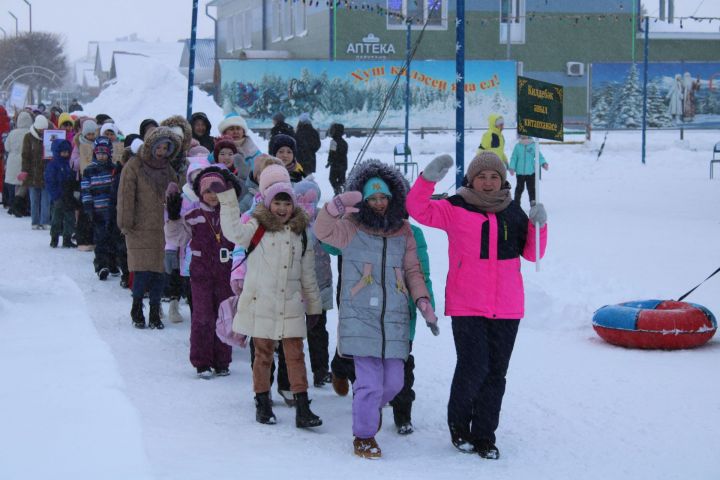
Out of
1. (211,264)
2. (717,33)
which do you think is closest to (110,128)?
(211,264)

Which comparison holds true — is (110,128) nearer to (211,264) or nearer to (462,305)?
(211,264)

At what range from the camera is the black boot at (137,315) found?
9.73 metres

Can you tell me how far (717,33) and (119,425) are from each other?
41.9 m

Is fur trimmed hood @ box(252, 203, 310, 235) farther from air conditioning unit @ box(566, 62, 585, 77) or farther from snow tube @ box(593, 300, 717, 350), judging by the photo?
air conditioning unit @ box(566, 62, 585, 77)

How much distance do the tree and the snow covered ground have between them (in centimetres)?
7123

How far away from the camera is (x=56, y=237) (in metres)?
15.3

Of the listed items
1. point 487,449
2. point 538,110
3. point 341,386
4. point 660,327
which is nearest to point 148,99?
point 538,110

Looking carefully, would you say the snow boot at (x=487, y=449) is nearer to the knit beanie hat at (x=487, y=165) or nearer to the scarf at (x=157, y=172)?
the knit beanie hat at (x=487, y=165)

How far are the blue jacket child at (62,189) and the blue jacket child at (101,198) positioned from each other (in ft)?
8.24

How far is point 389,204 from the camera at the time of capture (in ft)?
20.2

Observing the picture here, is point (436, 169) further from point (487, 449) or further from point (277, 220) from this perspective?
point (487, 449)

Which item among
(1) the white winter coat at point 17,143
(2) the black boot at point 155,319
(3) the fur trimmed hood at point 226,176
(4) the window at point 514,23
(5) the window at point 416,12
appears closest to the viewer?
(3) the fur trimmed hood at point 226,176

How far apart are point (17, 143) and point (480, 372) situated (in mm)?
15156

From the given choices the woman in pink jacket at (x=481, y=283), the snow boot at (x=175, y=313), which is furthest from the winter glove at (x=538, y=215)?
the snow boot at (x=175, y=313)
